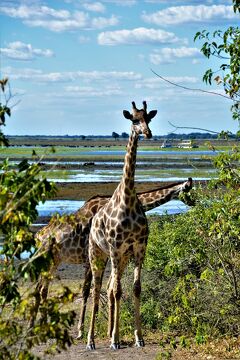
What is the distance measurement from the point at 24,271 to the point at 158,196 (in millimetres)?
8586

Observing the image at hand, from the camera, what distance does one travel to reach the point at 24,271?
6578 mm

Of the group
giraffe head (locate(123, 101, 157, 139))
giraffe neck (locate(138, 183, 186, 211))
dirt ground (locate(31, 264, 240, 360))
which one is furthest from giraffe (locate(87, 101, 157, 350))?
giraffe neck (locate(138, 183, 186, 211))

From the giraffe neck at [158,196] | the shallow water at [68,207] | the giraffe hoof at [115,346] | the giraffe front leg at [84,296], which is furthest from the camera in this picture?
the shallow water at [68,207]

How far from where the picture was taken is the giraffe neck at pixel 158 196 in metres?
15.0

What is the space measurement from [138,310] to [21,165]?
6.67 metres

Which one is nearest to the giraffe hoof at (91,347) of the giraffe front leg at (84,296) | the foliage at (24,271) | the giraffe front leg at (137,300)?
the giraffe front leg at (137,300)

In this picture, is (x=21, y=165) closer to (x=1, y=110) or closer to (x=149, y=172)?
(x=1, y=110)

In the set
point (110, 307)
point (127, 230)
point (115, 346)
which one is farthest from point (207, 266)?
point (115, 346)

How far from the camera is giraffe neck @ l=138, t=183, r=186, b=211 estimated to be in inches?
592

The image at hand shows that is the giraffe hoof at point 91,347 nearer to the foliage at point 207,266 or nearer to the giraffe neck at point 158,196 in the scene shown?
the foliage at point 207,266

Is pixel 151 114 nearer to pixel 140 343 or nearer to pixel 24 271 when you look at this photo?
pixel 140 343

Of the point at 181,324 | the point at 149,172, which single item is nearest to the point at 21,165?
the point at 181,324

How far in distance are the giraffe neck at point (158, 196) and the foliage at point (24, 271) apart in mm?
7950

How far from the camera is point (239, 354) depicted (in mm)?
12039
